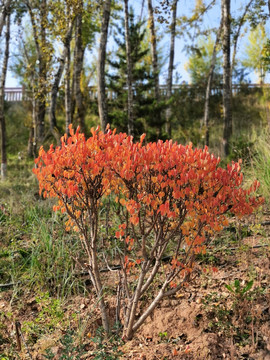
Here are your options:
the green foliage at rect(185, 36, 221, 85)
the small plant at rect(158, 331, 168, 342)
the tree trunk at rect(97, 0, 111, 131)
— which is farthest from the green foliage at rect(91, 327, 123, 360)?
the green foliage at rect(185, 36, 221, 85)

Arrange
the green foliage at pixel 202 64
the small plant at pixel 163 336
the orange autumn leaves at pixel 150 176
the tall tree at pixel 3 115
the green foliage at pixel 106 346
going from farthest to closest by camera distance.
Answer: the green foliage at pixel 202 64 < the tall tree at pixel 3 115 < the small plant at pixel 163 336 < the green foliage at pixel 106 346 < the orange autumn leaves at pixel 150 176

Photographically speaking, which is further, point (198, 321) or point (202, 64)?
point (202, 64)

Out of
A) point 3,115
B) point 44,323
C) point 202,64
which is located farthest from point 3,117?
point 202,64

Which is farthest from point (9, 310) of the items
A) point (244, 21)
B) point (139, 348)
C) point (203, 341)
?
point (244, 21)

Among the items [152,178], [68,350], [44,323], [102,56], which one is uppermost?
[102,56]

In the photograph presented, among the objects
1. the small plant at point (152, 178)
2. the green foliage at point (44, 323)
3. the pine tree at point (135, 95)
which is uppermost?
the pine tree at point (135, 95)

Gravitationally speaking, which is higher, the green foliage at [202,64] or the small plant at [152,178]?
the green foliage at [202,64]

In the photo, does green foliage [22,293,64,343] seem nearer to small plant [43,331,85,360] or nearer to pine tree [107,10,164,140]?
small plant [43,331,85,360]

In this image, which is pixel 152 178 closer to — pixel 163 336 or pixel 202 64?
pixel 163 336

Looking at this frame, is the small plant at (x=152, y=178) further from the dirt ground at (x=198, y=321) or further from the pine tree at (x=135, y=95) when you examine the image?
the pine tree at (x=135, y=95)

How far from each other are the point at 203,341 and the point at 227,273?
1.16 meters

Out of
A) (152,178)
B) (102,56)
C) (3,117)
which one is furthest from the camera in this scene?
(3,117)

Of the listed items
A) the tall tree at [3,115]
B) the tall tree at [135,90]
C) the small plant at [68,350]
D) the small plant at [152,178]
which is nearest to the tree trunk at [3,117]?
the tall tree at [3,115]

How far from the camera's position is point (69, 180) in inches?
120
